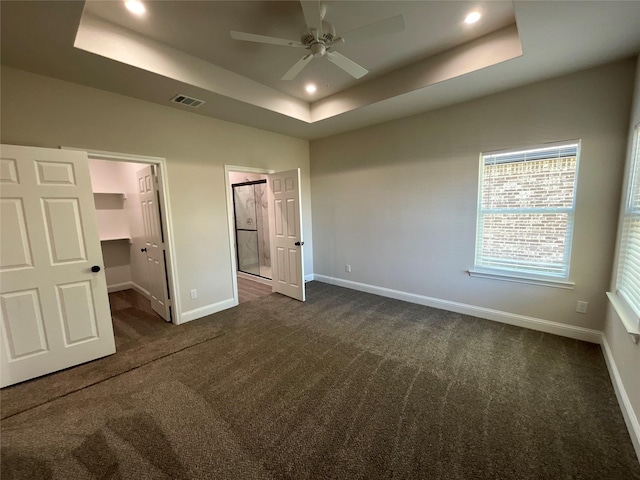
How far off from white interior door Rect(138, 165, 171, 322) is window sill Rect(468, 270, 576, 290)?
13.3 ft

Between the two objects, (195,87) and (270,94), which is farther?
(270,94)

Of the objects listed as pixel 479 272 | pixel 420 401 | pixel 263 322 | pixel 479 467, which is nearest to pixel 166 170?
pixel 263 322

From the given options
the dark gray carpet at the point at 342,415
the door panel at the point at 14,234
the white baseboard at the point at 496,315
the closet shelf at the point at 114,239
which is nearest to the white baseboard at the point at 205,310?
the dark gray carpet at the point at 342,415

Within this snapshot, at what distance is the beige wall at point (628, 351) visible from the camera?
162cm

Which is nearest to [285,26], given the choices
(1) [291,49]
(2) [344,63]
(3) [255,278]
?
(1) [291,49]

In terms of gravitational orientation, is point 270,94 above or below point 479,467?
above

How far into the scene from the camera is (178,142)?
3.23 m

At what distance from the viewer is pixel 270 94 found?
3.28m

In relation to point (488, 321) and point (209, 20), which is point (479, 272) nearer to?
point (488, 321)

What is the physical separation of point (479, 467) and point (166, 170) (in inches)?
155

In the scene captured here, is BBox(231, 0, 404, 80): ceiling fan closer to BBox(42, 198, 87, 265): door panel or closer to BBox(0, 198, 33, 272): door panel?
BBox(42, 198, 87, 265): door panel

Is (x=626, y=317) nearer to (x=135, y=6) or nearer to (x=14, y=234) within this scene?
(x=135, y=6)

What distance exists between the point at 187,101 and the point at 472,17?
9.70 feet

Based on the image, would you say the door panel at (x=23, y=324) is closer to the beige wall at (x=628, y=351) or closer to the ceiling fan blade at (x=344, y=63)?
the ceiling fan blade at (x=344, y=63)
